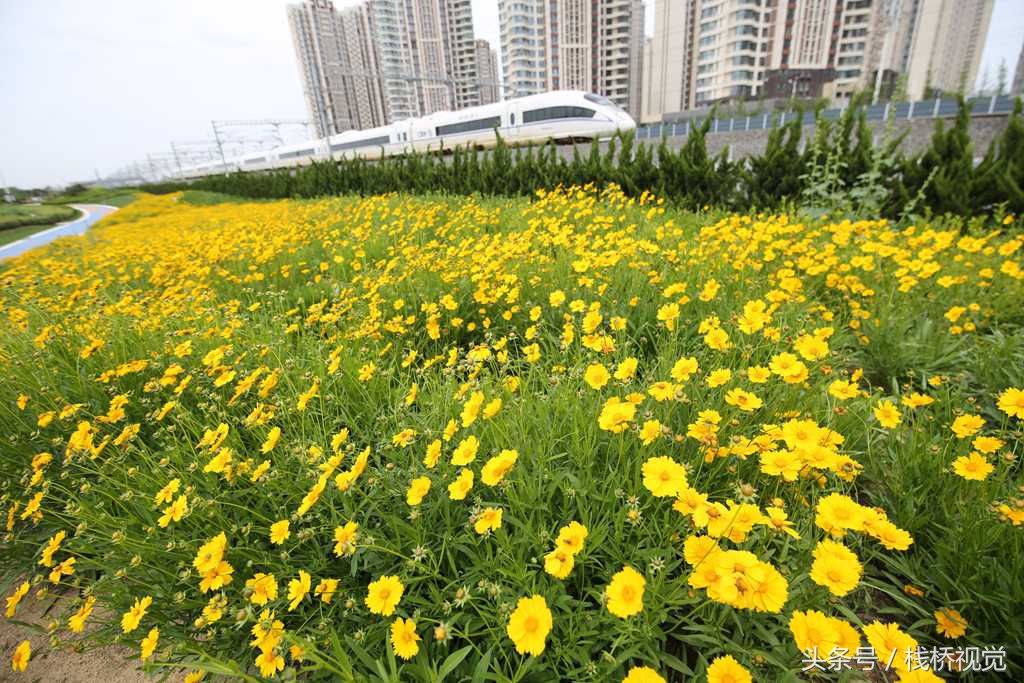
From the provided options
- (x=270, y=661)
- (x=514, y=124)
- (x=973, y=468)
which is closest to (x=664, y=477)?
(x=973, y=468)

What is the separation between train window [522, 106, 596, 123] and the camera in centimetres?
2019

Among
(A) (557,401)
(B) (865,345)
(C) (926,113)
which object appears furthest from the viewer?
(C) (926,113)

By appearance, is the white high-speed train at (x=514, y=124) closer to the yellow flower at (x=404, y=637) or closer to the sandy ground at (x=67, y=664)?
the sandy ground at (x=67, y=664)

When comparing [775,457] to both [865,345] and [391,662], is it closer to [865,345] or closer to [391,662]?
[391,662]

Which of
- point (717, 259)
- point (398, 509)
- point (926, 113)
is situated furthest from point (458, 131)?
point (398, 509)

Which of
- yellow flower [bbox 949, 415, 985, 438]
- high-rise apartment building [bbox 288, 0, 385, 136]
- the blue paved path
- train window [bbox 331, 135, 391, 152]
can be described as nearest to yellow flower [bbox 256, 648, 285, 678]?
yellow flower [bbox 949, 415, 985, 438]

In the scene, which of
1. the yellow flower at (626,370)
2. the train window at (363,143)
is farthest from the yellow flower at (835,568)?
the train window at (363,143)

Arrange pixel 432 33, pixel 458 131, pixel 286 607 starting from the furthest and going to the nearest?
1. pixel 432 33
2. pixel 458 131
3. pixel 286 607

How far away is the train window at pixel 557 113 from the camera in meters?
20.2

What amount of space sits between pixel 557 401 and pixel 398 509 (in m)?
0.63

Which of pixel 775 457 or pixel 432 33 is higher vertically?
pixel 432 33

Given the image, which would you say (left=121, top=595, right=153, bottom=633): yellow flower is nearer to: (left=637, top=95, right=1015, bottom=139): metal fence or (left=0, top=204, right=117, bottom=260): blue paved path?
(left=0, top=204, right=117, bottom=260): blue paved path

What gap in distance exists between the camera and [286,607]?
1.26m

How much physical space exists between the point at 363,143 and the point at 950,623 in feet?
124
